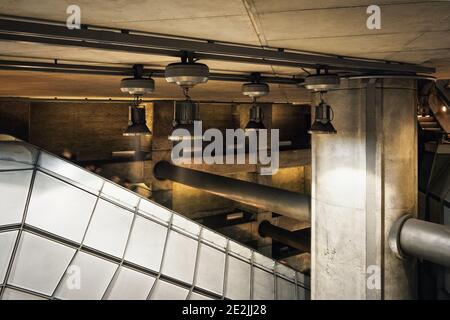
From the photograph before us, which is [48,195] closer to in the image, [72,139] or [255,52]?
[255,52]

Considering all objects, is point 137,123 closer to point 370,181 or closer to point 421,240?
point 370,181

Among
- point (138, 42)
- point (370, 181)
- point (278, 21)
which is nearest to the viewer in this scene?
point (278, 21)

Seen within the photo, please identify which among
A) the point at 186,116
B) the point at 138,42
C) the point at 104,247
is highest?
the point at 138,42

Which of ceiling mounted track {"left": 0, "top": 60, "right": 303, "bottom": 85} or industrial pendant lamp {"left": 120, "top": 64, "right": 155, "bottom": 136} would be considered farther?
ceiling mounted track {"left": 0, "top": 60, "right": 303, "bottom": 85}

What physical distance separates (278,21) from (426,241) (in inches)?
154

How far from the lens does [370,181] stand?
565 cm

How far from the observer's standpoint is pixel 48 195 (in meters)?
6.33

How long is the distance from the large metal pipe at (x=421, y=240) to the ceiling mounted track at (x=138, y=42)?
243cm

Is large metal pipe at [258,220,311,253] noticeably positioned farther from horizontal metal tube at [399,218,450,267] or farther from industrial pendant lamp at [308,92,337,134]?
industrial pendant lamp at [308,92,337,134]

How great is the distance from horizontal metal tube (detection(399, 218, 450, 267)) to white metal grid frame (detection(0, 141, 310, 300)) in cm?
459

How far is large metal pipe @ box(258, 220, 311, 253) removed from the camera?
45.2 ft

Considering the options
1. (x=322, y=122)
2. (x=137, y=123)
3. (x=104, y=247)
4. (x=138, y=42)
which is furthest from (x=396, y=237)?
(x=104, y=247)

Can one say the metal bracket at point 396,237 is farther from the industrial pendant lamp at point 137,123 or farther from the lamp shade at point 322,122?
the industrial pendant lamp at point 137,123

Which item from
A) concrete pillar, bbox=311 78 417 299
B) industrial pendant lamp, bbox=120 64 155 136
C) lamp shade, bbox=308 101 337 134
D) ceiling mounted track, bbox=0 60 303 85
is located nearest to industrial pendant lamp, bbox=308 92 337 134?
lamp shade, bbox=308 101 337 134
